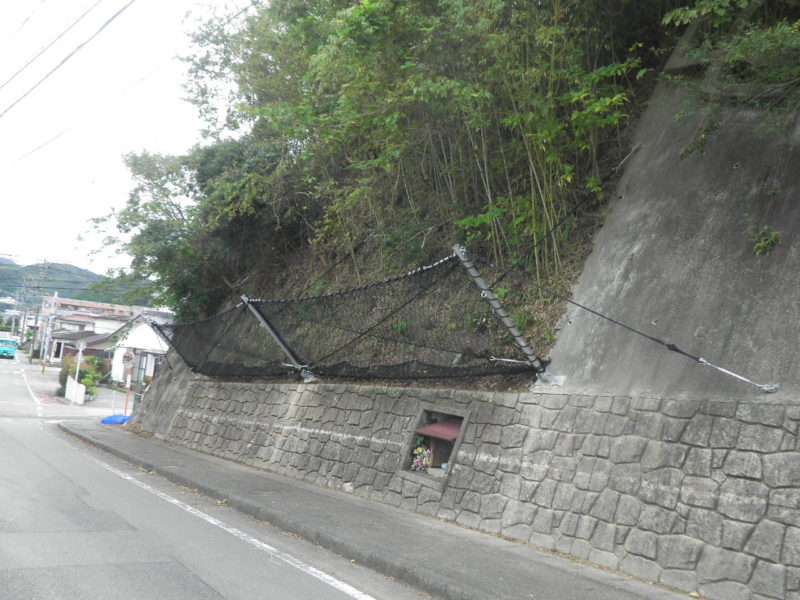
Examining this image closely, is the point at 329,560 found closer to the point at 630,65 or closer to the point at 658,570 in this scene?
the point at 658,570

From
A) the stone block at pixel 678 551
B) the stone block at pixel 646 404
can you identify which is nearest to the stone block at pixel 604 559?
the stone block at pixel 678 551

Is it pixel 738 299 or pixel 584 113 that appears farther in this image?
pixel 584 113

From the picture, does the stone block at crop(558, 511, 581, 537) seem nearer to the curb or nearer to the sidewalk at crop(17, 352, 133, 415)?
the curb

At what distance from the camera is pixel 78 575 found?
4871mm

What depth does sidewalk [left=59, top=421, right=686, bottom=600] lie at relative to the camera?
504 centimetres

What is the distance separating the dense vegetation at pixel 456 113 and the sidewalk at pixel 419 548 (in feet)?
11.7

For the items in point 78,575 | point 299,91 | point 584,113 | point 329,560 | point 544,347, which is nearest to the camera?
point 78,575

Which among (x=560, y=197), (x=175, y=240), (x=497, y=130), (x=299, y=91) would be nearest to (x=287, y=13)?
(x=299, y=91)

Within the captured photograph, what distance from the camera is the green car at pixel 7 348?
73.9 metres

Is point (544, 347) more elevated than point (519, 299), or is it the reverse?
point (519, 299)

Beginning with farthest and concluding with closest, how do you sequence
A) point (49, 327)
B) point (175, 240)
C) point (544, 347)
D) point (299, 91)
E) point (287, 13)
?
1. point (49, 327)
2. point (175, 240)
3. point (299, 91)
4. point (287, 13)
5. point (544, 347)

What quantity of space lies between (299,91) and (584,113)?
7310mm

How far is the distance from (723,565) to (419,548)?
2515 millimetres

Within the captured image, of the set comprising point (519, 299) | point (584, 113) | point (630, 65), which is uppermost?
point (630, 65)
